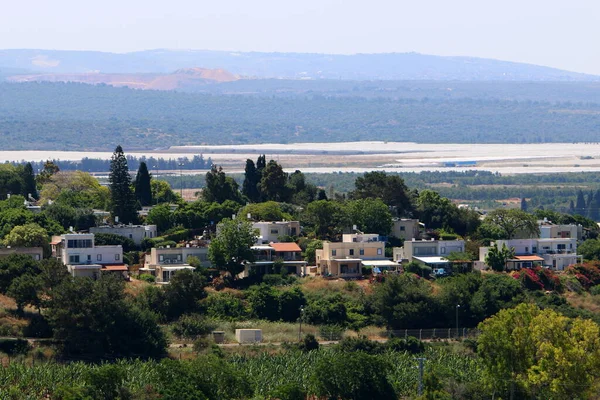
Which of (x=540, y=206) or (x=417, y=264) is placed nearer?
(x=417, y=264)

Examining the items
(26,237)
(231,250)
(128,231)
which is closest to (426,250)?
(231,250)

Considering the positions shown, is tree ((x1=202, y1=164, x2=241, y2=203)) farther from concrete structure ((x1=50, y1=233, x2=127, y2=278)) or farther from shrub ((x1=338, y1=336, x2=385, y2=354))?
shrub ((x1=338, y1=336, x2=385, y2=354))

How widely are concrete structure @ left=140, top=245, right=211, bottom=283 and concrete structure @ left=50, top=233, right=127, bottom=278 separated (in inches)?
50.3

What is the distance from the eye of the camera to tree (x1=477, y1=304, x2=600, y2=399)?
47031 millimetres

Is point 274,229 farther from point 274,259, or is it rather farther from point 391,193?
point 391,193

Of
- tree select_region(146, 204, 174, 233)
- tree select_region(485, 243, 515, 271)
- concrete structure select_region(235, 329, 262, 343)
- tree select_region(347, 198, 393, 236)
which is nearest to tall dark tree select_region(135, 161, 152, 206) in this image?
tree select_region(146, 204, 174, 233)

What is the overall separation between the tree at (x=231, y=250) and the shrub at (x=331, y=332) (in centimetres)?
638

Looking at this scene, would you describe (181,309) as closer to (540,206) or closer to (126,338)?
(126,338)

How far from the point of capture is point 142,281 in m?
63.5

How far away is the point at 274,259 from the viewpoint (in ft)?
220

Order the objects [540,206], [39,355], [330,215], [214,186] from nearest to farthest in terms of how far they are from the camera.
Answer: [39,355]
[330,215]
[214,186]
[540,206]

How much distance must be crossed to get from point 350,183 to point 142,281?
9011 cm

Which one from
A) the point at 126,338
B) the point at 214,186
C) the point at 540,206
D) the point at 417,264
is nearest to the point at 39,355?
the point at 126,338

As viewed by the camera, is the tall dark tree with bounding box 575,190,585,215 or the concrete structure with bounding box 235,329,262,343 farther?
the tall dark tree with bounding box 575,190,585,215
